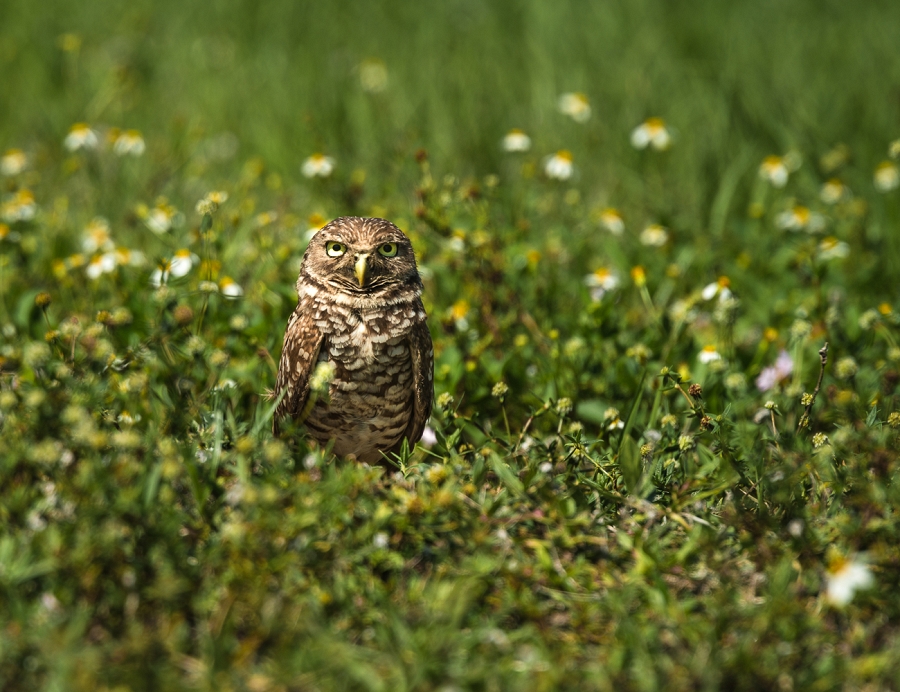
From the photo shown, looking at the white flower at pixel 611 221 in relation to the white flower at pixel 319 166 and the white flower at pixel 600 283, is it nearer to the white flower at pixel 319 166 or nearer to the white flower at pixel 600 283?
the white flower at pixel 600 283

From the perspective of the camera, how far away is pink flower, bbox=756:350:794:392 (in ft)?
13.1

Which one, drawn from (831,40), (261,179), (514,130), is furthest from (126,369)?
(831,40)

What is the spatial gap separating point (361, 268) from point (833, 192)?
11.2ft

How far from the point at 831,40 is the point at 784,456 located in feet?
19.4

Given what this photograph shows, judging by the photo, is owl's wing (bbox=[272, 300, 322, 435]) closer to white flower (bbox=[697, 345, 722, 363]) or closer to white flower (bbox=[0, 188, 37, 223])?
white flower (bbox=[697, 345, 722, 363])

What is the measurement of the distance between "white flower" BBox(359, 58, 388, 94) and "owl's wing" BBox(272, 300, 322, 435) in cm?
395

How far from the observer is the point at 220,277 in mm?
4434

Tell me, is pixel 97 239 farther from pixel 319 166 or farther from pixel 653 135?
pixel 653 135

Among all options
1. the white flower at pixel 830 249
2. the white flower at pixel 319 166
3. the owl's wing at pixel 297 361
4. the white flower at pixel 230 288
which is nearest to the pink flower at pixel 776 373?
the white flower at pixel 830 249

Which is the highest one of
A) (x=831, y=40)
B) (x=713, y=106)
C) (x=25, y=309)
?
(x=831, y=40)

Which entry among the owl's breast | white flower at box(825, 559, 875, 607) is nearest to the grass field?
white flower at box(825, 559, 875, 607)

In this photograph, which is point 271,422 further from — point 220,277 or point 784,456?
point 784,456

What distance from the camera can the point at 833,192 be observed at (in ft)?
18.2

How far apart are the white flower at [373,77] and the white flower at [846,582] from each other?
5.48m
